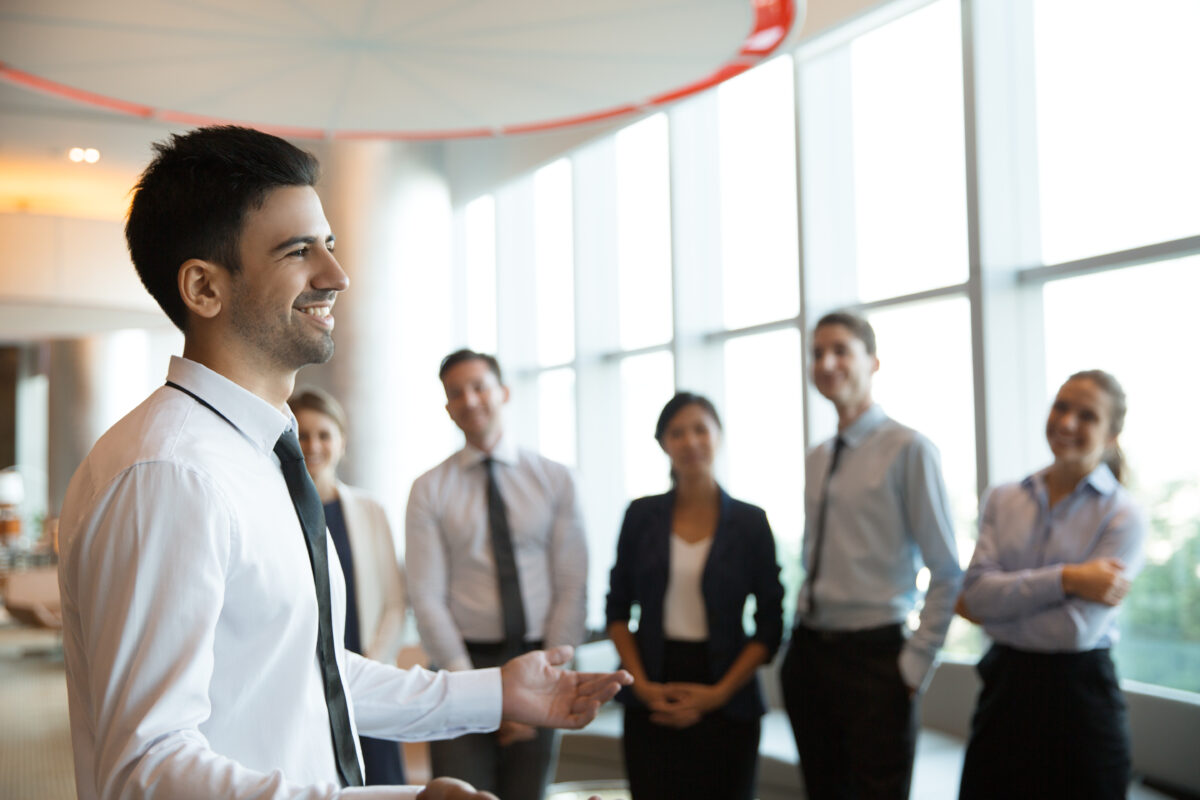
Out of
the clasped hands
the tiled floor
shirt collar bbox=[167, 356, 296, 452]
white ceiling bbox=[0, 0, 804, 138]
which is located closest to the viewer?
shirt collar bbox=[167, 356, 296, 452]

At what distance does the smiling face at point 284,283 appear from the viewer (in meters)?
1.49

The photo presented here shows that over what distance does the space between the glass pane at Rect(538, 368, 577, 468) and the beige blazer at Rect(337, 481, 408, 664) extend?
17.0 feet

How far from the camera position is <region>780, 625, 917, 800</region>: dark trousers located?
3285 mm

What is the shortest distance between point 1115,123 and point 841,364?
2.25m

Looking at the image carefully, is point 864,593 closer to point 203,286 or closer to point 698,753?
point 698,753

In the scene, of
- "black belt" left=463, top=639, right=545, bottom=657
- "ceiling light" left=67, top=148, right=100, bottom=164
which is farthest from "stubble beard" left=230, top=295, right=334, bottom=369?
"ceiling light" left=67, top=148, right=100, bottom=164

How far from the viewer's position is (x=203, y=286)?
4.85 feet

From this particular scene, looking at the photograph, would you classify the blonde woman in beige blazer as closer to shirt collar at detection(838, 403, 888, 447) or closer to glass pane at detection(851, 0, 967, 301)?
shirt collar at detection(838, 403, 888, 447)

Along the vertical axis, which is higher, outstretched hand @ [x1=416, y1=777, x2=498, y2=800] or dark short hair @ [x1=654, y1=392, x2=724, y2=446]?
dark short hair @ [x1=654, y1=392, x2=724, y2=446]

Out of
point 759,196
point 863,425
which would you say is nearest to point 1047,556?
point 863,425

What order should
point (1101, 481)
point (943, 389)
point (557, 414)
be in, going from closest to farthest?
point (1101, 481) → point (943, 389) → point (557, 414)

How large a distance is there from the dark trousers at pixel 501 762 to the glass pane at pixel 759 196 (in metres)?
3.68

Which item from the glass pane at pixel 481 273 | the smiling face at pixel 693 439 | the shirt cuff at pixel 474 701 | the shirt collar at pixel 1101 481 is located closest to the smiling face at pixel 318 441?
the smiling face at pixel 693 439

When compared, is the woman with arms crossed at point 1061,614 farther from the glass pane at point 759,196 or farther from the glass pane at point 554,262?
the glass pane at point 554,262
